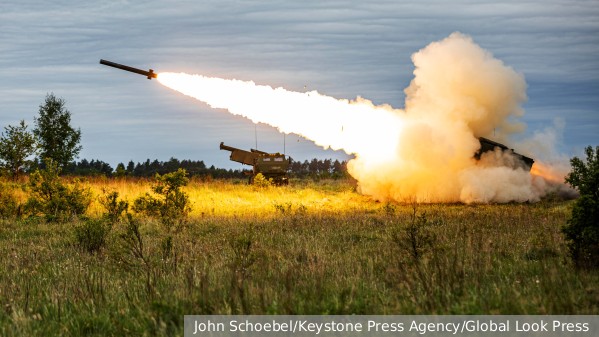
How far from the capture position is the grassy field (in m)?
8.52

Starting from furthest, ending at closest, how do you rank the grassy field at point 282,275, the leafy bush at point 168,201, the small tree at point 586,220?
the leafy bush at point 168,201 → the small tree at point 586,220 → the grassy field at point 282,275

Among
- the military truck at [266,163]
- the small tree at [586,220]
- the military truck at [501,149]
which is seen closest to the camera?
the small tree at [586,220]

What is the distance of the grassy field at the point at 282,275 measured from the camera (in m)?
8.52

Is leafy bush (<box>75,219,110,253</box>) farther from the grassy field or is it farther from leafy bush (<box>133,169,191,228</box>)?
leafy bush (<box>133,169,191,228</box>)

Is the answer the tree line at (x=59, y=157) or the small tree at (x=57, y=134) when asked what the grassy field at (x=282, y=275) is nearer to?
the tree line at (x=59, y=157)

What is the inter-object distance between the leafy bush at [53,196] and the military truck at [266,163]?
70.0ft

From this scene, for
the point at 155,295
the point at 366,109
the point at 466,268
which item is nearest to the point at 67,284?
the point at 155,295

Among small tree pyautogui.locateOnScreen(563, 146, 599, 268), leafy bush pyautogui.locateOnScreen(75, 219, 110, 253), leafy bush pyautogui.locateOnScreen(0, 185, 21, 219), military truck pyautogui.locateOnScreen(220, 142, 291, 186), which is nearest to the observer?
small tree pyautogui.locateOnScreen(563, 146, 599, 268)

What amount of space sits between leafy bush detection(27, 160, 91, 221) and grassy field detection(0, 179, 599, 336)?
461 centimetres

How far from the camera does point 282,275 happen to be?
10.9 m

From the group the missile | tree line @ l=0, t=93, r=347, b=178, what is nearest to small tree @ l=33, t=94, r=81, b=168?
tree line @ l=0, t=93, r=347, b=178

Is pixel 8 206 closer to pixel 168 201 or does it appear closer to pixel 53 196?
pixel 53 196

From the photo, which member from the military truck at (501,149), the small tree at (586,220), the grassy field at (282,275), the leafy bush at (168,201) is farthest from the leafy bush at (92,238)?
the military truck at (501,149)

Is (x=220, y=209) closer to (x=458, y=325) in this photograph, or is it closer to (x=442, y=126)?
(x=442, y=126)
